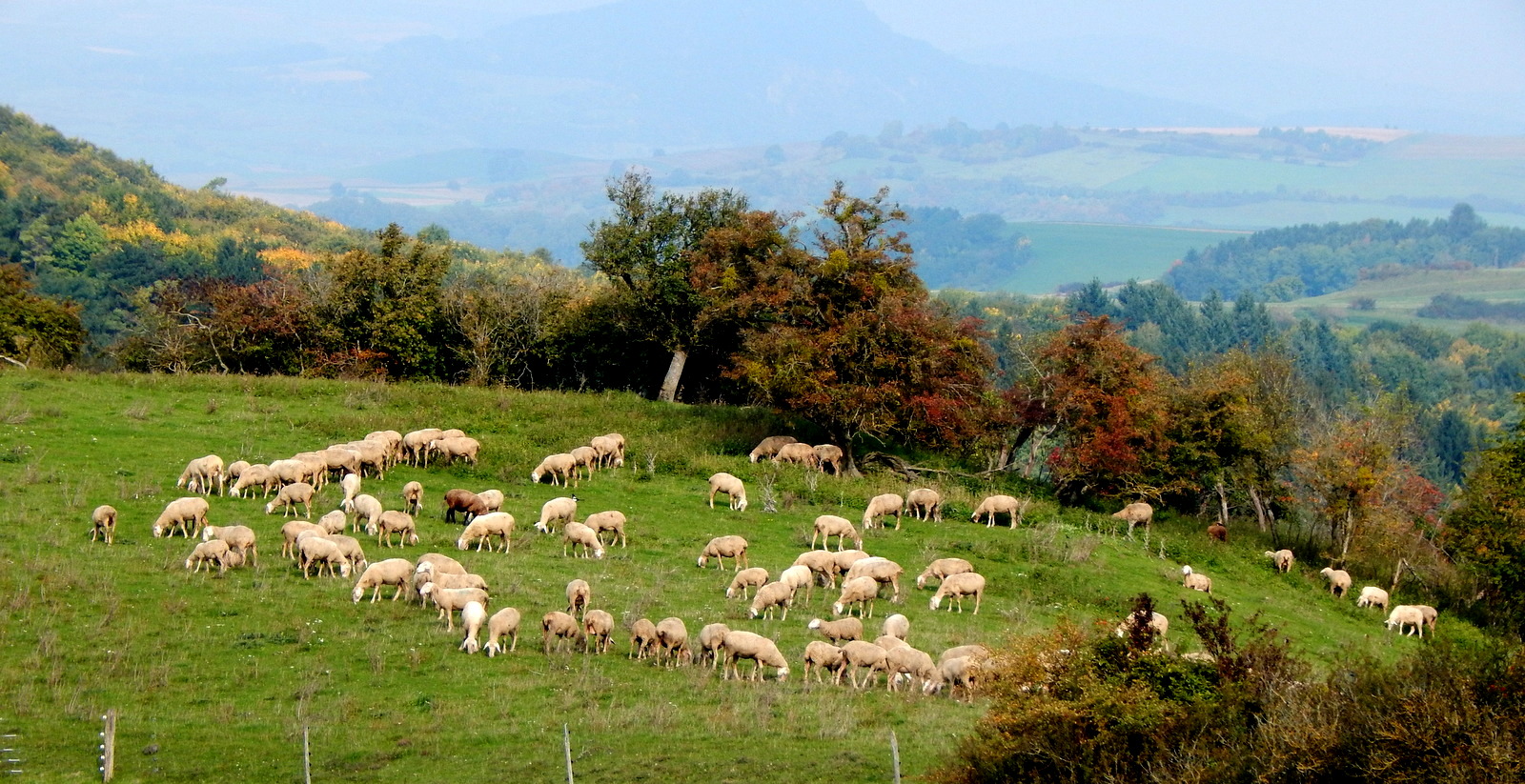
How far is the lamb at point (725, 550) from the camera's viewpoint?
30594mm

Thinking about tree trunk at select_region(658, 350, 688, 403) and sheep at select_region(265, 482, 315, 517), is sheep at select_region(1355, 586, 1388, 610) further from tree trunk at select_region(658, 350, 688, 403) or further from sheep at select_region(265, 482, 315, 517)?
sheep at select_region(265, 482, 315, 517)

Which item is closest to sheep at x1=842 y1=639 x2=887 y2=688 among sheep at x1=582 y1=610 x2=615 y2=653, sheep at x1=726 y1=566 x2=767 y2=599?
sheep at x1=582 y1=610 x2=615 y2=653

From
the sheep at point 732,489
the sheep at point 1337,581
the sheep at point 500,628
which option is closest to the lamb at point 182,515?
the sheep at point 500,628

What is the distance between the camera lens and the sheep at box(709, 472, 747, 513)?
123 feet

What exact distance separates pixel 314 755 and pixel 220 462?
16.8 metres

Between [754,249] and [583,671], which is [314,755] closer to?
[583,671]

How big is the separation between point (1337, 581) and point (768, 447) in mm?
19031

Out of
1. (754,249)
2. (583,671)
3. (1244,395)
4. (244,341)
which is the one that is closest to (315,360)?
(244,341)

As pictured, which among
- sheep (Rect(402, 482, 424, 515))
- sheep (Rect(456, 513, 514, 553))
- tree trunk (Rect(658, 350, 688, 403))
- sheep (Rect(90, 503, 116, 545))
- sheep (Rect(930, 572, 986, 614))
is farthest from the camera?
tree trunk (Rect(658, 350, 688, 403))

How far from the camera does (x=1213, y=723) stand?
687 inches

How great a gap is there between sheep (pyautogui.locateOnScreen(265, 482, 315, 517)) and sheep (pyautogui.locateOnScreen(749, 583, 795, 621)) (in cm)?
1181

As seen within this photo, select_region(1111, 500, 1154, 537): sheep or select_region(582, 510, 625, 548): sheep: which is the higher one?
select_region(582, 510, 625, 548): sheep

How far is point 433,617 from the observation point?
81.6 feet

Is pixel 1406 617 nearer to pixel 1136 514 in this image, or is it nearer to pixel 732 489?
pixel 1136 514
